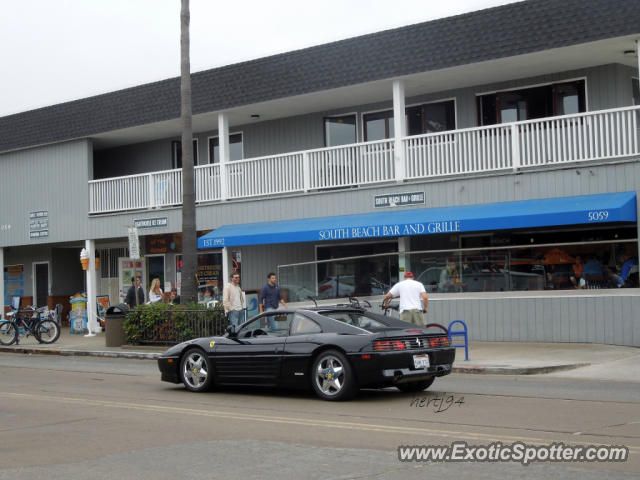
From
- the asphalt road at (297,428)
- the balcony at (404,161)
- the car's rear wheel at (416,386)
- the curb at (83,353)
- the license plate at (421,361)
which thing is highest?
the balcony at (404,161)

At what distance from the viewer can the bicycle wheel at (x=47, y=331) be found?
77.9 feet

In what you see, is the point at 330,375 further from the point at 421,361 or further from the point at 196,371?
the point at 196,371

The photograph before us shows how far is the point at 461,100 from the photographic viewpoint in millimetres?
22656

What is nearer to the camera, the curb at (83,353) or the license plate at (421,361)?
the license plate at (421,361)

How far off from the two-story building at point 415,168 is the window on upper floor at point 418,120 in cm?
5

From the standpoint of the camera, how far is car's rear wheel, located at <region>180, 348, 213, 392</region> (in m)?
12.8

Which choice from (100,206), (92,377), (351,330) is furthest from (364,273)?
(100,206)

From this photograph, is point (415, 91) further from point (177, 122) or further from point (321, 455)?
point (321, 455)

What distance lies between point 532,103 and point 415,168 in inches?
133

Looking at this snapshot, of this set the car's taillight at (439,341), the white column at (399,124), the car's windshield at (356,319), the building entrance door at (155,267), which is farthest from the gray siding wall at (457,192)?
the car's windshield at (356,319)

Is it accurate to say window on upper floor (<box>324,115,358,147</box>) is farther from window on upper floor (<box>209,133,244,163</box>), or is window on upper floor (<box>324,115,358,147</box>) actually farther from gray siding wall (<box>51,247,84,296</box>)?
gray siding wall (<box>51,247,84,296</box>)

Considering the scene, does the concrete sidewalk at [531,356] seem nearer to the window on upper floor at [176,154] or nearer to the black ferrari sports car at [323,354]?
the black ferrari sports car at [323,354]

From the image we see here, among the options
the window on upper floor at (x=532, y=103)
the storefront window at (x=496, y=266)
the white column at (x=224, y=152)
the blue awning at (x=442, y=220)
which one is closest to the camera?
the blue awning at (x=442, y=220)

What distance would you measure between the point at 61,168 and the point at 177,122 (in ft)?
16.1
